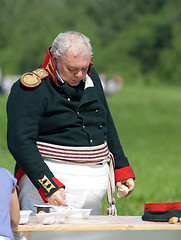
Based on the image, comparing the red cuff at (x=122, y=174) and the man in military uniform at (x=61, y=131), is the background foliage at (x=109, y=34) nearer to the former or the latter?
the red cuff at (x=122, y=174)

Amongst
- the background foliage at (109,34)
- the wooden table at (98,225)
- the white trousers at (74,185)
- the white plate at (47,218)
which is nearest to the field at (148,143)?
the white trousers at (74,185)

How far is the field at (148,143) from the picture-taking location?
9.66 m

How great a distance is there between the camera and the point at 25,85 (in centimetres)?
376

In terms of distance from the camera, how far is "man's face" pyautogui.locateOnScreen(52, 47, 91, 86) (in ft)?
12.2

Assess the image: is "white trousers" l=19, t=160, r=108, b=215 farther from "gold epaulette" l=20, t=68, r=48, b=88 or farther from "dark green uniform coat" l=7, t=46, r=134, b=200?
"gold epaulette" l=20, t=68, r=48, b=88

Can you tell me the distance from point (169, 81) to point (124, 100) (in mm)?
28187

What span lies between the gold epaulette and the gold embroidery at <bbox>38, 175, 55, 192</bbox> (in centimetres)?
57

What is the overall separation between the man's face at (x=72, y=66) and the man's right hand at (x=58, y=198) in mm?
697

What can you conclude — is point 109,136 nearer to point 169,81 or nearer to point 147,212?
point 147,212

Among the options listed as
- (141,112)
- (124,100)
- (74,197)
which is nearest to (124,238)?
(74,197)

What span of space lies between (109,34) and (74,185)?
71877 millimetres

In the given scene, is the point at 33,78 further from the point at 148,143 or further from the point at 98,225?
the point at 148,143

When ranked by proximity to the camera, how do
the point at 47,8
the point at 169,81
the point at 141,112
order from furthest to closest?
1. the point at 47,8
2. the point at 169,81
3. the point at 141,112

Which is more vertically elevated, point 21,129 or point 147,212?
point 21,129
